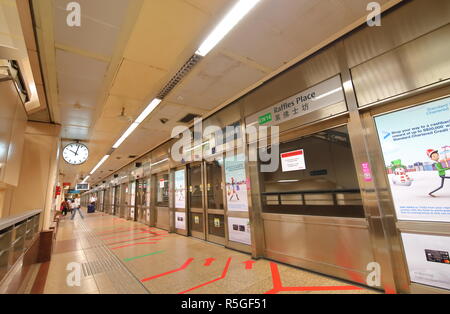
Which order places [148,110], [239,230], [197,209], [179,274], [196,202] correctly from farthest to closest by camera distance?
[196,202] < [197,209] < [148,110] < [239,230] < [179,274]

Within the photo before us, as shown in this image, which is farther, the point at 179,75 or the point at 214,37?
the point at 179,75

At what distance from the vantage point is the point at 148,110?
4.50 meters

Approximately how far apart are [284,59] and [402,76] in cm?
145

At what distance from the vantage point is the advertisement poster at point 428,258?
189cm

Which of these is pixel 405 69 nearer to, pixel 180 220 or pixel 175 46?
pixel 175 46

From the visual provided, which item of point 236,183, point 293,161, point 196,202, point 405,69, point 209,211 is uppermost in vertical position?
point 405,69

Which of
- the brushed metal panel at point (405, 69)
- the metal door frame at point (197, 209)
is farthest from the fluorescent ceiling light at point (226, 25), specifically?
the metal door frame at point (197, 209)

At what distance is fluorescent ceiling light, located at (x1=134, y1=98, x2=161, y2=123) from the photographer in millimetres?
4128

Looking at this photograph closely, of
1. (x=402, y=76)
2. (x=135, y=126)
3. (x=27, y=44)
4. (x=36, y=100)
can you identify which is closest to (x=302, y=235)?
(x=402, y=76)

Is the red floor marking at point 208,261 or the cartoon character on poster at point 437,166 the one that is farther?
the red floor marking at point 208,261

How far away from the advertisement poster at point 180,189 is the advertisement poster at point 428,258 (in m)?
5.10

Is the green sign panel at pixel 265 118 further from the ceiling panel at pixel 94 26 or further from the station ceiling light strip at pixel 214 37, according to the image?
the ceiling panel at pixel 94 26

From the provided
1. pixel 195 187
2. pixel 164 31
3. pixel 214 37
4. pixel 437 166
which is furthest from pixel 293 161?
pixel 195 187

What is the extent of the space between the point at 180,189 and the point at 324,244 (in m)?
4.58
